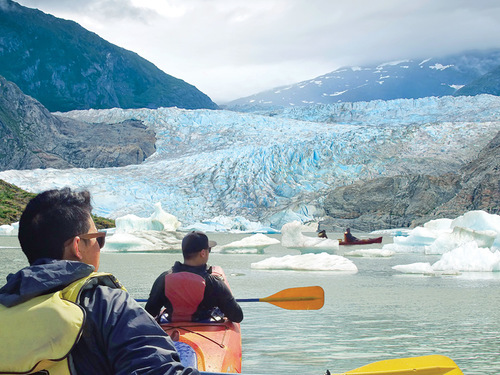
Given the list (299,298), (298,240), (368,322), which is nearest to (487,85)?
(298,240)

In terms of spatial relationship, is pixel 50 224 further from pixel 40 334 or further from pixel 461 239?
pixel 461 239

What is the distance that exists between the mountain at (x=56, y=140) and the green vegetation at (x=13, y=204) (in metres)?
17.2

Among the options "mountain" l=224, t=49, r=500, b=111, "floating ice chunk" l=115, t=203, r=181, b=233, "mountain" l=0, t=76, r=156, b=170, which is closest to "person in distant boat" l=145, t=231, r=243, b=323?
"floating ice chunk" l=115, t=203, r=181, b=233

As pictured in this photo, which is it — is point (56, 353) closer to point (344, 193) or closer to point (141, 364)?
point (141, 364)

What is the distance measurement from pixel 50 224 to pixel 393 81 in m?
175

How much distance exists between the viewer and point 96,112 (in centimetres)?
5288

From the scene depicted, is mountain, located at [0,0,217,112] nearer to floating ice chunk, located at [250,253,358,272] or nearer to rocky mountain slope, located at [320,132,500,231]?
rocky mountain slope, located at [320,132,500,231]

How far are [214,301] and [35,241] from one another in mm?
2346

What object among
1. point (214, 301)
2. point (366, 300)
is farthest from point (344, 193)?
point (214, 301)

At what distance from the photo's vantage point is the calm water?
4848 millimetres

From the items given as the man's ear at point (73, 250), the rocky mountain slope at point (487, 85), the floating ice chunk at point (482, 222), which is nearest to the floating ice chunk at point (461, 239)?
the floating ice chunk at point (482, 222)

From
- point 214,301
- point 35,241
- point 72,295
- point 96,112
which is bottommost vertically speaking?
point 214,301

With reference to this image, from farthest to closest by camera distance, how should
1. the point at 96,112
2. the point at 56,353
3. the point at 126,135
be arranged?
1. the point at 96,112
2. the point at 126,135
3. the point at 56,353

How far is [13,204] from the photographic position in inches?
1209
